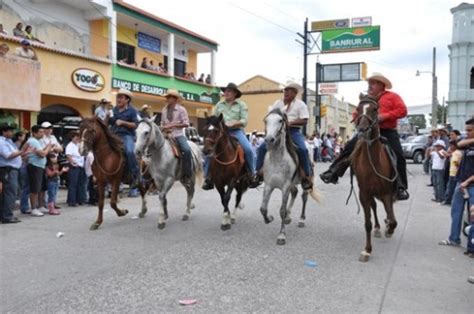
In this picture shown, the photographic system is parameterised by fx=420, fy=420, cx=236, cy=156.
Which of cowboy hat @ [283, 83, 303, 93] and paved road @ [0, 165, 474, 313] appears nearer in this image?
paved road @ [0, 165, 474, 313]

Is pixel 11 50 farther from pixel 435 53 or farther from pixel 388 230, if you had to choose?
pixel 435 53

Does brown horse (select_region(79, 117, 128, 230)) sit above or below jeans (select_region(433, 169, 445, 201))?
above

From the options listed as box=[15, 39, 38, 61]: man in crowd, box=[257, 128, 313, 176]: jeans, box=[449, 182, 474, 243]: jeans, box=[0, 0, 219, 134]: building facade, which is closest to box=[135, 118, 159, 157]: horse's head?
box=[257, 128, 313, 176]: jeans

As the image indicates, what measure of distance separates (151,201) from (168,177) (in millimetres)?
3872

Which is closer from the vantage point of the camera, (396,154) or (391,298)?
(391,298)

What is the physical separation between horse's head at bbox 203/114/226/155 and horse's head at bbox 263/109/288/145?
1254 millimetres

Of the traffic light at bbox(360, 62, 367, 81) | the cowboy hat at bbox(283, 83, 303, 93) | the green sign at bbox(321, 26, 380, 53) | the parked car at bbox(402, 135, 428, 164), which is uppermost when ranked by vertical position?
the green sign at bbox(321, 26, 380, 53)

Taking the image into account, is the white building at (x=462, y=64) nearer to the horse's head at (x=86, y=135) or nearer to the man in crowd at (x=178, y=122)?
the man in crowd at (x=178, y=122)

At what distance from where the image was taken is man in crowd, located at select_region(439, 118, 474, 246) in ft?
21.2

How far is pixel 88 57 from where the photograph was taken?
18.6 metres

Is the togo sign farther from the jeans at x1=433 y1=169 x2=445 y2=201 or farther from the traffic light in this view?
the traffic light

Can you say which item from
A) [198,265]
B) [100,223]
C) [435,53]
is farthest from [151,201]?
[435,53]

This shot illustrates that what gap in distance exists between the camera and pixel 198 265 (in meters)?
5.91

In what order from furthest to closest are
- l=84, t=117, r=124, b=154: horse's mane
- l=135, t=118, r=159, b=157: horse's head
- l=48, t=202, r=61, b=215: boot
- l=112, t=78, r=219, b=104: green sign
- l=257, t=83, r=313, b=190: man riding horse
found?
l=112, t=78, r=219, b=104: green sign
l=48, t=202, r=61, b=215: boot
l=84, t=117, r=124, b=154: horse's mane
l=257, t=83, r=313, b=190: man riding horse
l=135, t=118, r=159, b=157: horse's head
